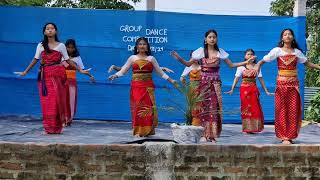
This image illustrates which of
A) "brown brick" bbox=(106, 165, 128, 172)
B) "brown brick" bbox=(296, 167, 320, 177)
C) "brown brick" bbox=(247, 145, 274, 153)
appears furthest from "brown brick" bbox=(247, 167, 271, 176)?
"brown brick" bbox=(106, 165, 128, 172)

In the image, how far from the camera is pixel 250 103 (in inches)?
357

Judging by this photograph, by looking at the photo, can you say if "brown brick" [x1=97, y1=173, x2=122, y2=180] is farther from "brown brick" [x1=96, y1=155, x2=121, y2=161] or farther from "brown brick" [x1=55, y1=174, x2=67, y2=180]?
"brown brick" [x1=55, y1=174, x2=67, y2=180]

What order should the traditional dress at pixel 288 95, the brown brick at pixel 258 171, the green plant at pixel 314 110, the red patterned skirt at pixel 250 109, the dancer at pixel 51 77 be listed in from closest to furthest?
the brown brick at pixel 258 171 < the traditional dress at pixel 288 95 < the dancer at pixel 51 77 < the red patterned skirt at pixel 250 109 < the green plant at pixel 314 110

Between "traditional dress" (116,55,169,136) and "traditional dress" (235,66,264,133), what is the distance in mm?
1998

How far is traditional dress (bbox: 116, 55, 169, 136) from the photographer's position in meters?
7.54

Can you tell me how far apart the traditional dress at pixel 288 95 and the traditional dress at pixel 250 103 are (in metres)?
1.77

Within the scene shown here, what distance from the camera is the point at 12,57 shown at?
9.98 meters

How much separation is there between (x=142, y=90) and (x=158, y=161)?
2.15m

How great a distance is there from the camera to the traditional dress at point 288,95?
705 centimetres

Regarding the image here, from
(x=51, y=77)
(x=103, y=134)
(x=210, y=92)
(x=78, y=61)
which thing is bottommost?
(x=103, y=134)

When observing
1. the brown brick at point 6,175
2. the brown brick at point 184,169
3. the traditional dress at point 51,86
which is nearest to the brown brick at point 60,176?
the brown brick at point 6,175

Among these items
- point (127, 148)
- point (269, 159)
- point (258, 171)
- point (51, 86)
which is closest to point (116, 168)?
point (127, 148)

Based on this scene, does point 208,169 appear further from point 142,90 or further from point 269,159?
point 142,90

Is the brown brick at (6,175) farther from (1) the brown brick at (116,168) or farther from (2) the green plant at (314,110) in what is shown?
(2) the green plant at (314,110)
